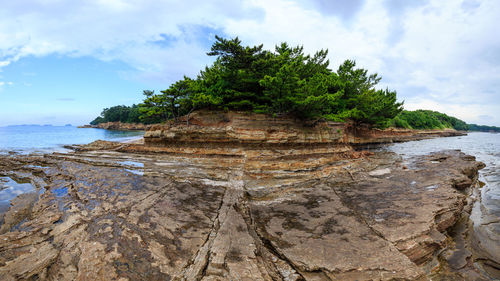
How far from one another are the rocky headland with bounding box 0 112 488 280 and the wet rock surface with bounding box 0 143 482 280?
3 centimetres

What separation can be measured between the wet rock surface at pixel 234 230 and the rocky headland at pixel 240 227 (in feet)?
0.09

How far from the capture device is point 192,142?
15672 millimetres

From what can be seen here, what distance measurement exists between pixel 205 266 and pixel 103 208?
3.97 meters

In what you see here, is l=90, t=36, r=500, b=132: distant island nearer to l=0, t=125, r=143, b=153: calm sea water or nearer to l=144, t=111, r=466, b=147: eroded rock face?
l=144, t=111, r=466, b=147: eroded rock face

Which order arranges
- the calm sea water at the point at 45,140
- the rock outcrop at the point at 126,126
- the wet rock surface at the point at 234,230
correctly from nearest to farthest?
the wet rock surface at the point at 234,230 < the calm sea water at the point at 45,140 < the rock outcrop at the point at 126,126

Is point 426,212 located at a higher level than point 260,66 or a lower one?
lower

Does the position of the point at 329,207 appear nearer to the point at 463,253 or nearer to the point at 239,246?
the point at 463,253

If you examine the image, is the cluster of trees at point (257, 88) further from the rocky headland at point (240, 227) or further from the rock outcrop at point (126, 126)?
the rock outcrop at point (126, 126)

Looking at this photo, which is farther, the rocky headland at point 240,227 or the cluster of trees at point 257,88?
the cluster of trees at point 257,88

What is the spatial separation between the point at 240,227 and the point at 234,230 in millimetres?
219

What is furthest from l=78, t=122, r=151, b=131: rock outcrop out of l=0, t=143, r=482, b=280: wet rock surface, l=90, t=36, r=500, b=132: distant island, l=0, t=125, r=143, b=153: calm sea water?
l=0, t=143, r=482, b=280: wet rock surface

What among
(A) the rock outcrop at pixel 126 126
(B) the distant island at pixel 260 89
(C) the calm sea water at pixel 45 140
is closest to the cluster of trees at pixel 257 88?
(B) the distant island at pixel 260 89

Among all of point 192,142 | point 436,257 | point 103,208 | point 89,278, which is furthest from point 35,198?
point 436,257

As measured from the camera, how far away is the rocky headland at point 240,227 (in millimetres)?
3293
